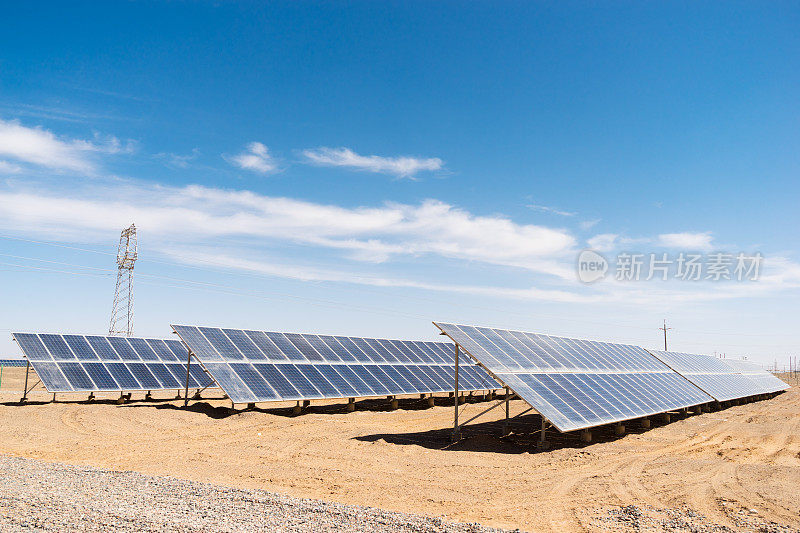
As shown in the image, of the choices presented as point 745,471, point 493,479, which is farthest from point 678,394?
point 493,479

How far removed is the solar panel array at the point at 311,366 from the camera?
87.5ft

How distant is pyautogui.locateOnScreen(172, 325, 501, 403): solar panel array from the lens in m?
26.7

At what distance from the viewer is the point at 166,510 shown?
9.75 metres

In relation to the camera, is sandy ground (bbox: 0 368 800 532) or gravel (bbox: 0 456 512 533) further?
sandy ground (bbox: 0 368 800 532)

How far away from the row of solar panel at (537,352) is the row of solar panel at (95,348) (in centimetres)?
2201

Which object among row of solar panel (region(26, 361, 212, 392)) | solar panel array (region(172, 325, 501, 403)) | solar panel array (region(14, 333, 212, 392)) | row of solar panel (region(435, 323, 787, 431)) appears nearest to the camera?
row of solar panel (region(435, 323, 787, 431))

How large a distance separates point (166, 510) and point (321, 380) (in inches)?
769

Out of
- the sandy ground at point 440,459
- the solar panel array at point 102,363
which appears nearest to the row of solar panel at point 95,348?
the solar panel array at point 102,363

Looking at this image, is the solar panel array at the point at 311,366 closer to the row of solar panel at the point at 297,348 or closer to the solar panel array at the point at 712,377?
the row of solar panel at the point at 297,348

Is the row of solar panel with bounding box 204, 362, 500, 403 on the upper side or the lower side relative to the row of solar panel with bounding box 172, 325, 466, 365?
lower

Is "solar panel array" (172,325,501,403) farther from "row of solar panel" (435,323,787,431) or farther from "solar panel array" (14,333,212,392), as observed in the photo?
"row of solar panel" (435,323,787,431)

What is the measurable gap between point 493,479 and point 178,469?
27.1 feet

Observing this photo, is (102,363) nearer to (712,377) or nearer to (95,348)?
(95,348)

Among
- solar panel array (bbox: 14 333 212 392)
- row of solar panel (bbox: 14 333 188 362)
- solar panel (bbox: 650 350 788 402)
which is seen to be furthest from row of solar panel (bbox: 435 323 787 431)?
row of solar panel (bbox: 14 333 188 362)
